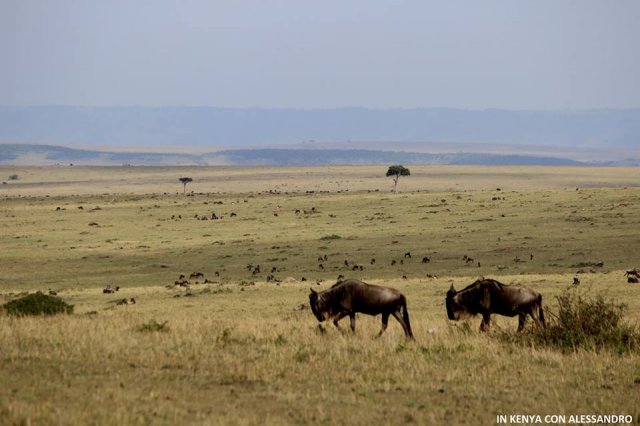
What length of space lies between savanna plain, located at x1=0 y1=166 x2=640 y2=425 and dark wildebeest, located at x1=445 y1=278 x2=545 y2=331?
0.36 meters

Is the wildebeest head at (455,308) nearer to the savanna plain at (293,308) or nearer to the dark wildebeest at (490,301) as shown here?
the dark wildebeest at (490,301)

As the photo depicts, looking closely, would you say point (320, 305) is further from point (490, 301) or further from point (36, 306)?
point (36, 306)

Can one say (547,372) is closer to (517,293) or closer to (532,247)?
(517,293)

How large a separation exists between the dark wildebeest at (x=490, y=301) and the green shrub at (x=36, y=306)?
27.6 feet

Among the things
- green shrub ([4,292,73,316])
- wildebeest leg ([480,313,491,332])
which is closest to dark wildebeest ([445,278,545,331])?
wildebeest leg ([480,313,491,332])

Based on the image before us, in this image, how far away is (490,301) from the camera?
17.3m

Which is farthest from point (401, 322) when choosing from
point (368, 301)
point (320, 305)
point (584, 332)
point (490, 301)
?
point (584, 332)

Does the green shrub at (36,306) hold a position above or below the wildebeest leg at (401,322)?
below

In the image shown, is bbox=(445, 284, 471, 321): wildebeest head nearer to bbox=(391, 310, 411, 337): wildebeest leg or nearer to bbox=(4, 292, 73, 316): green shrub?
bbox=(391, 310, 411, 337): wildebeest leg

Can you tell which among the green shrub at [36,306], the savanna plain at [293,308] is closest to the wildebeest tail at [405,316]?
the savanna plain at [293,308]

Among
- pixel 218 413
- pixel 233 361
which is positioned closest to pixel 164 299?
pixel 233 361

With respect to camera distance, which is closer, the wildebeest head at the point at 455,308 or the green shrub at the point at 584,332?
the green shrub at the point at 584,332

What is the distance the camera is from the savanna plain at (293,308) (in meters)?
11.7

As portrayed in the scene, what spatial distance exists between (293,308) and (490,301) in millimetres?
9364
